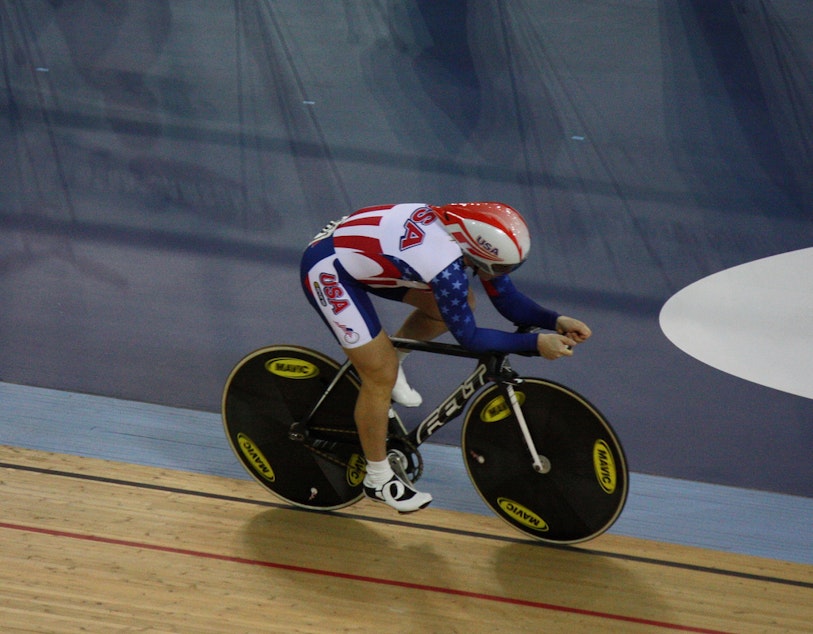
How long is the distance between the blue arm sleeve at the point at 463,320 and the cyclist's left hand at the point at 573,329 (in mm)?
129

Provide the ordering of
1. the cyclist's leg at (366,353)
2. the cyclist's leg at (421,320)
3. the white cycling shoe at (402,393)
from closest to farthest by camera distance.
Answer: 1. the cyclist's leg at (366,353)
2. the cyclist's leg at (421,320)
3. the white cycling shoe at (402,393)

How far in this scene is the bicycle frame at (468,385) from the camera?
9.54 ft

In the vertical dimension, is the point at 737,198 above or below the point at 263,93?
below

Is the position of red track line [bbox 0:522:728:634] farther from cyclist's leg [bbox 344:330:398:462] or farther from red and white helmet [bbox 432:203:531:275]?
red and white helmet [bbox 432:203:531:275]

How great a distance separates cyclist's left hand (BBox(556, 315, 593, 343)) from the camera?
108 inches

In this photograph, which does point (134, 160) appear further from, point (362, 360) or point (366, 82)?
point (362, 360)

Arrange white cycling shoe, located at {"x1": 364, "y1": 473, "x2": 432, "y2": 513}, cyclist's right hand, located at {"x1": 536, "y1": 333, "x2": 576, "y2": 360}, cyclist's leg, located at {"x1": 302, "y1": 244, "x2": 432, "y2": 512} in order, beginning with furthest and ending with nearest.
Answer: white cycling shoe, located at {"x1": 364, "y1": 473, "x2": 432, "y2": 513}
cyclist's leg, located at {"x1": 302, "y1": 244, "x2": 432, "y2": 512}
cyclist's right hand, located at {"x1": 536, "y1": 333, "x2": 576, "y2": 360}

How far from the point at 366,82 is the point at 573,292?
1979mm

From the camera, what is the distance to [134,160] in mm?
5371

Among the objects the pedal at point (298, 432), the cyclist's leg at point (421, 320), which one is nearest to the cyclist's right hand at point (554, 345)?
the cyclist's leg at point (421, 320)

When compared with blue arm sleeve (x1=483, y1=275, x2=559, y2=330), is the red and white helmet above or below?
above

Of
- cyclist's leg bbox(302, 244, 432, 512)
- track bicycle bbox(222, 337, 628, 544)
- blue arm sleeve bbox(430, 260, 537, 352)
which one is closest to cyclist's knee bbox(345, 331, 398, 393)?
cyclist's leg bbox(302, 244, 432, 512)

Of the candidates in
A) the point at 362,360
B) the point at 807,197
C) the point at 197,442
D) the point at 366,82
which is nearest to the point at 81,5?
the point at 366,82

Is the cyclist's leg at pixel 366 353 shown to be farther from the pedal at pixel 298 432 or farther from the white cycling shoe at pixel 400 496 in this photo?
the pedal at pixel 298 432
